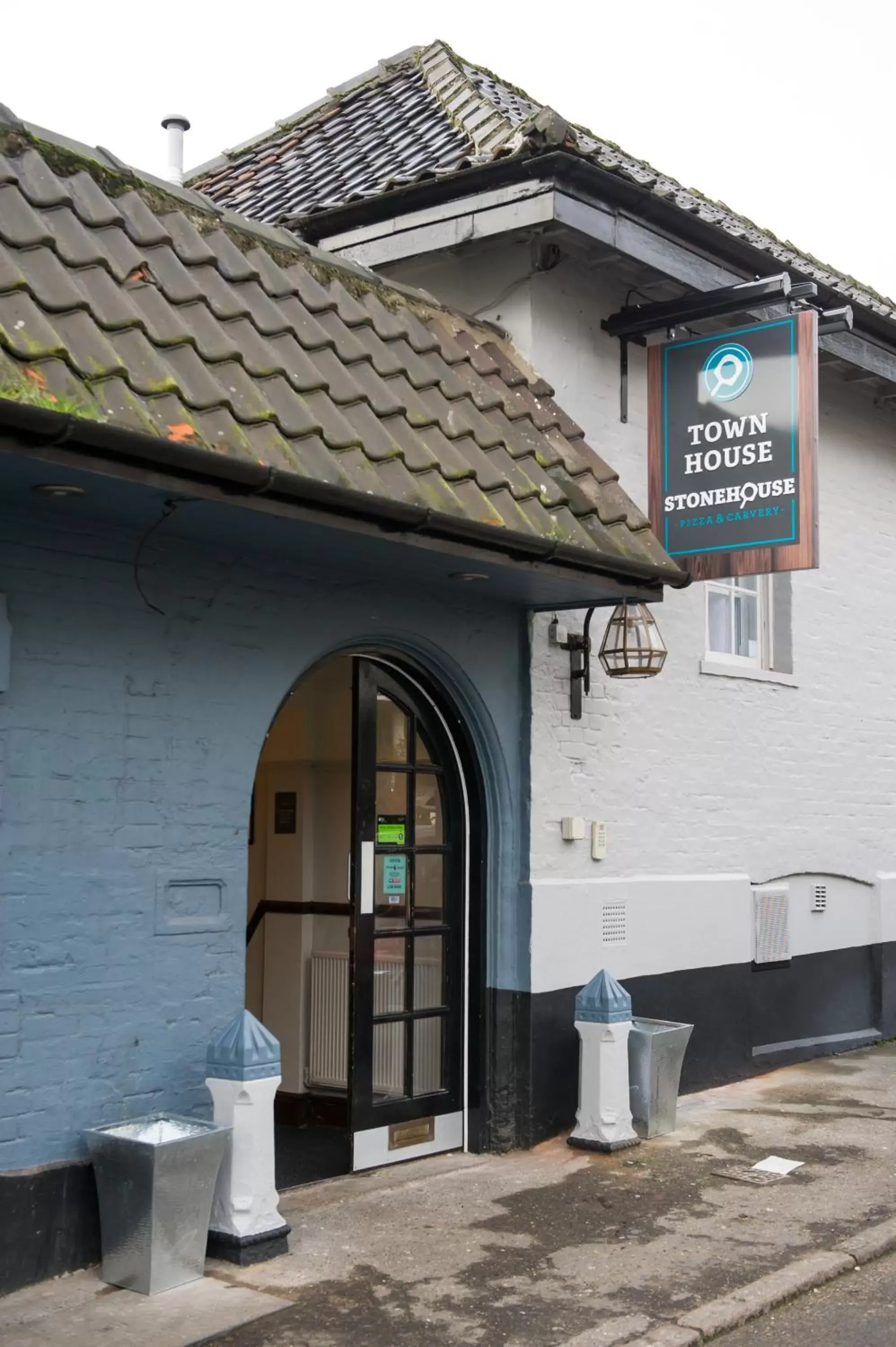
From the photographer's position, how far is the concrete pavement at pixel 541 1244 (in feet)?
16.4

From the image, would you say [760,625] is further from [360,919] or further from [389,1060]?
[389,1060]

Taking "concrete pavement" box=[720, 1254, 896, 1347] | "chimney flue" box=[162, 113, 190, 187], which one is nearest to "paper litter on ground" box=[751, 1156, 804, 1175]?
"concrete pavement" box=[720, 1254, 896, 1347]

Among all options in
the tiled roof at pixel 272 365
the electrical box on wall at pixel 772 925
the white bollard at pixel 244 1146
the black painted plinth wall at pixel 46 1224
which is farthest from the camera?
the electrical box on wall at pixel 772 925

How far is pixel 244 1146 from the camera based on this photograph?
5586 mm

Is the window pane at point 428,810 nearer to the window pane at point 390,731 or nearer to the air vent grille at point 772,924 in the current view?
the window pane at point 390,731

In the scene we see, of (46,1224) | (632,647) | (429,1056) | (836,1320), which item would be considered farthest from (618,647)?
(46,1224)

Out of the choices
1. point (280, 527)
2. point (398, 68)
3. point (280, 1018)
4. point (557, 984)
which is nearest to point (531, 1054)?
point (557, 984)

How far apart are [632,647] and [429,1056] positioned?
99.4 inches

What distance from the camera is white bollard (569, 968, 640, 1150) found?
7516 millimetres

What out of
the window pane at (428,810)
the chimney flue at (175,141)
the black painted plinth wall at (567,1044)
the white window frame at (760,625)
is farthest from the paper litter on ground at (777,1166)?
the chimney flue at (175,141)

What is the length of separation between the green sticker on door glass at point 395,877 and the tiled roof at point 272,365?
1.92 metres

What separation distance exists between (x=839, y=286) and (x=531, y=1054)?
7.22 metres

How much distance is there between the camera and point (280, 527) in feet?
19.2

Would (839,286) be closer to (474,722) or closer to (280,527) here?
(474,722)
